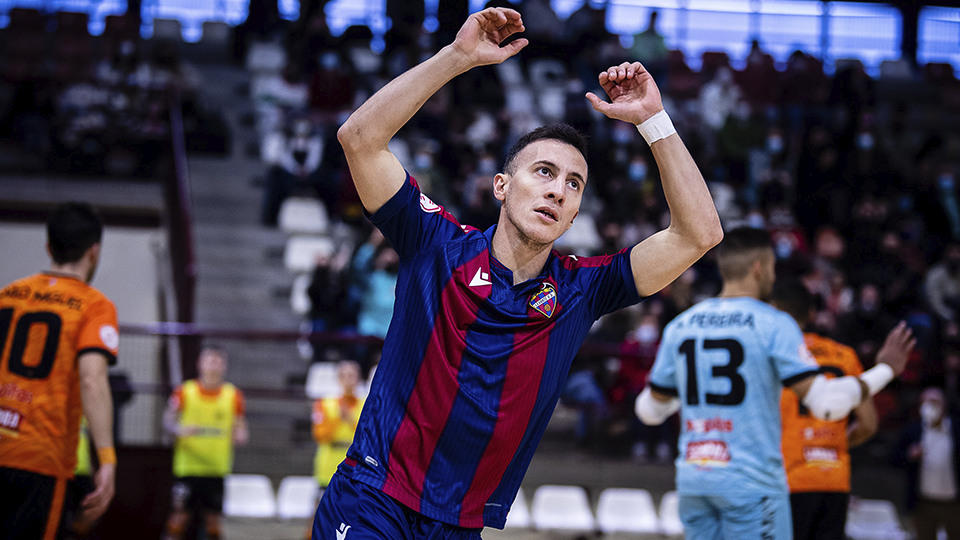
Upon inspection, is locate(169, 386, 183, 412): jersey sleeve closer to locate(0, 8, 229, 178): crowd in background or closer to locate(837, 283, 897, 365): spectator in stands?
locate(0, 8, 229, 178): crowd in background

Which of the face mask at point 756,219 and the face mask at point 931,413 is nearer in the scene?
the face mask at point 931,413

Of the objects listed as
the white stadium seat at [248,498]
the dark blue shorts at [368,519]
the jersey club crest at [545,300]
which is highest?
the jersey club crest at [545,300]

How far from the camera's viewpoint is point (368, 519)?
2.72m

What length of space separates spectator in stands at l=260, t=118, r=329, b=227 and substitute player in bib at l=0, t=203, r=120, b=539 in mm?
8574

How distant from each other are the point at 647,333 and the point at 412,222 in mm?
8792

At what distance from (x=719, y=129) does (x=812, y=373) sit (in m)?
12.4

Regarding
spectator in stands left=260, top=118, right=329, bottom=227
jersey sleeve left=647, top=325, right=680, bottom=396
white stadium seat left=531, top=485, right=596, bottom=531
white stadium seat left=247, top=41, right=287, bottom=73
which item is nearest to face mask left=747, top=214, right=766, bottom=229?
white stadium seat left=531, top=485, right=596, bottom=531

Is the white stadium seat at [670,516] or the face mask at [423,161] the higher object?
the face mask at [423,161]

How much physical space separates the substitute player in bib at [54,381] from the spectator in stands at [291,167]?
338 inches

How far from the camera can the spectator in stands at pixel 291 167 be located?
1315cm

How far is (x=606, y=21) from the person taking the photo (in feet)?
58.0

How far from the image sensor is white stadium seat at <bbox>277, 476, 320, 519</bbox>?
9133mm

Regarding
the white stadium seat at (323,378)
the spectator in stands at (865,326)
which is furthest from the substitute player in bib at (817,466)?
the spectator in stands at (865,326)

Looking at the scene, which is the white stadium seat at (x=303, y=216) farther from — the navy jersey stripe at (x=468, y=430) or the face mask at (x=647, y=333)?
the navy jersey stripe at (x=468, y=430)
